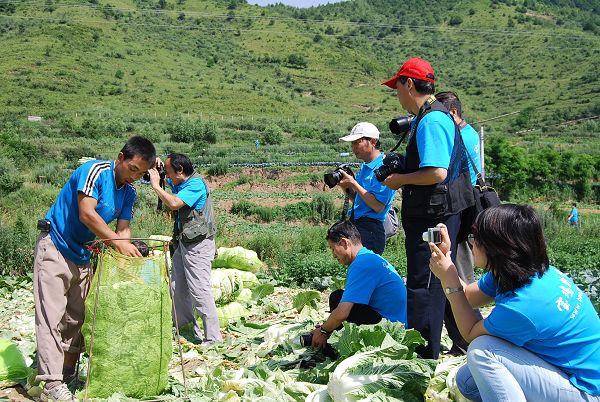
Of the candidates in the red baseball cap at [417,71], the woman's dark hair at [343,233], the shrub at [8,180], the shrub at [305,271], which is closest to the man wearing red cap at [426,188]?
the red baseball cap at [417,71]

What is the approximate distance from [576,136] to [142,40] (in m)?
50.2

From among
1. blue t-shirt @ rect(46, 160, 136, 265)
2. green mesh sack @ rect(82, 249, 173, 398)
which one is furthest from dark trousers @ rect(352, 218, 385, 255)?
blue t-shirt @ rect(46, 160, 136, 265)

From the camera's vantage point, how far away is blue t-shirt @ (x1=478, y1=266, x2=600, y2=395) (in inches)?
121

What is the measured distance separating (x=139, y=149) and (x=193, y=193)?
4.89 feet

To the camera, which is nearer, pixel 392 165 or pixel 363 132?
pixel 392 165

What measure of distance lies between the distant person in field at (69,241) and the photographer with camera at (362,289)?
4.72 feet

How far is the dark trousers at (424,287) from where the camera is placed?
172 inches

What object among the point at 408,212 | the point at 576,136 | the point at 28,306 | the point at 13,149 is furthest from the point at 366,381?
the point at 576,136

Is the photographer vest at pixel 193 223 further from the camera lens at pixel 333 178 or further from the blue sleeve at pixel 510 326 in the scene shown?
the blue sleeve at pixel 510 326

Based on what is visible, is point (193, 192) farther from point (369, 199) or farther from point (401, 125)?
point (401, 125)

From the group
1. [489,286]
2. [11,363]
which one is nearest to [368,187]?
[489,286]

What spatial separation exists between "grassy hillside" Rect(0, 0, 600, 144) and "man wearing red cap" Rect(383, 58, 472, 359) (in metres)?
49.5

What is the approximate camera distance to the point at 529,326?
308 cm

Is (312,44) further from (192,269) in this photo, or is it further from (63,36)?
(192,269)
